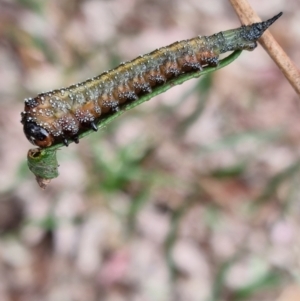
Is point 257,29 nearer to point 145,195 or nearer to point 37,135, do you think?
point 37,135

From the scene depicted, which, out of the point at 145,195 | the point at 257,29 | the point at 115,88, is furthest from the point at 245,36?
the point at 145,195

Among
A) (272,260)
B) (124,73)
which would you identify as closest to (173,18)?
(272,260)

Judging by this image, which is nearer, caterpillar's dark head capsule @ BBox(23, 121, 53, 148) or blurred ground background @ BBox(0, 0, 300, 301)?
caterpillar's dark head capsule @ BBox(23, 121, 53, 148)

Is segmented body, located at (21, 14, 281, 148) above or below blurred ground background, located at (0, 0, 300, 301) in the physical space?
below

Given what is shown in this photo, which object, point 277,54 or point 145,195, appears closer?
point 277,54

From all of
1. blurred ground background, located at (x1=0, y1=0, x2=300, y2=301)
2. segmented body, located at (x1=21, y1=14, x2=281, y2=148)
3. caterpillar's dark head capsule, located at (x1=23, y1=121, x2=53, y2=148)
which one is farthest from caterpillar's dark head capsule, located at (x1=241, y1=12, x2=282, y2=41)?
blurred ground background, located at (x1=0, y1=0, x2=300, y2=301)

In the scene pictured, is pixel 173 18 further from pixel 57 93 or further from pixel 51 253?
pixel 57 93

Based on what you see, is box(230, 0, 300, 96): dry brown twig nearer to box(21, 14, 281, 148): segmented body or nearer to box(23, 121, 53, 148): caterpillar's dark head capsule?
box(21, 14, 281, 148): segmented body
